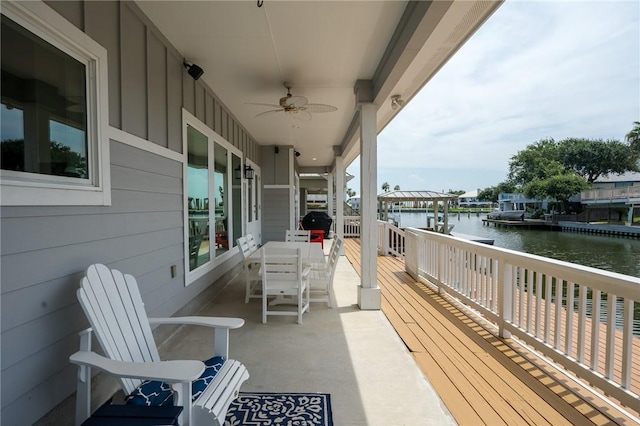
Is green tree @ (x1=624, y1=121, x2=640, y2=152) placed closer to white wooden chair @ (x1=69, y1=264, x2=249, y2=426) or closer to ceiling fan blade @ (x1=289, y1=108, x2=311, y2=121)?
ceiling fan blade @ (x1=289, y1=108, x2=311, y2=121)

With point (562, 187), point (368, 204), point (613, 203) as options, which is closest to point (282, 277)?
point (368, 204)

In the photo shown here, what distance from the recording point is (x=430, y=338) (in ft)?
9.86

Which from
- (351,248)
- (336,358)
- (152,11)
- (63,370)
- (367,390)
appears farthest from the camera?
(351,248)

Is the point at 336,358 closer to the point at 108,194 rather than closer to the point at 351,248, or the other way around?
the point at 108,194

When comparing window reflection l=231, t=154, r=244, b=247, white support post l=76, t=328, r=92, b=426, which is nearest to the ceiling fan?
window reflection l=231, t=154, r=244, b=247

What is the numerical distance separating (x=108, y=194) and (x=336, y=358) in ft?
6.98

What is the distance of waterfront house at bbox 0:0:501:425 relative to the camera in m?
1.46

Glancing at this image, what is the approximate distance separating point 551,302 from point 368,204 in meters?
2.12

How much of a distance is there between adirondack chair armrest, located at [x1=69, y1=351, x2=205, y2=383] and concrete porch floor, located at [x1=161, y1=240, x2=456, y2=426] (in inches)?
39.9

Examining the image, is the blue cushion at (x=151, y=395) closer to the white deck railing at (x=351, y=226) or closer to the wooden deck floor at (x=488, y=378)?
the wooden deck floor at (x=488, y=378)

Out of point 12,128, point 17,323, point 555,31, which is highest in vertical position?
Result: point 555,31

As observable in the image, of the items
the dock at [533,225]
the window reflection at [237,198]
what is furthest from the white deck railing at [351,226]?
the dock at [533,225]

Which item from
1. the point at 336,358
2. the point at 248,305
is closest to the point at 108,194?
the point at 336,358

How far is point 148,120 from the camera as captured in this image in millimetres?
2592
